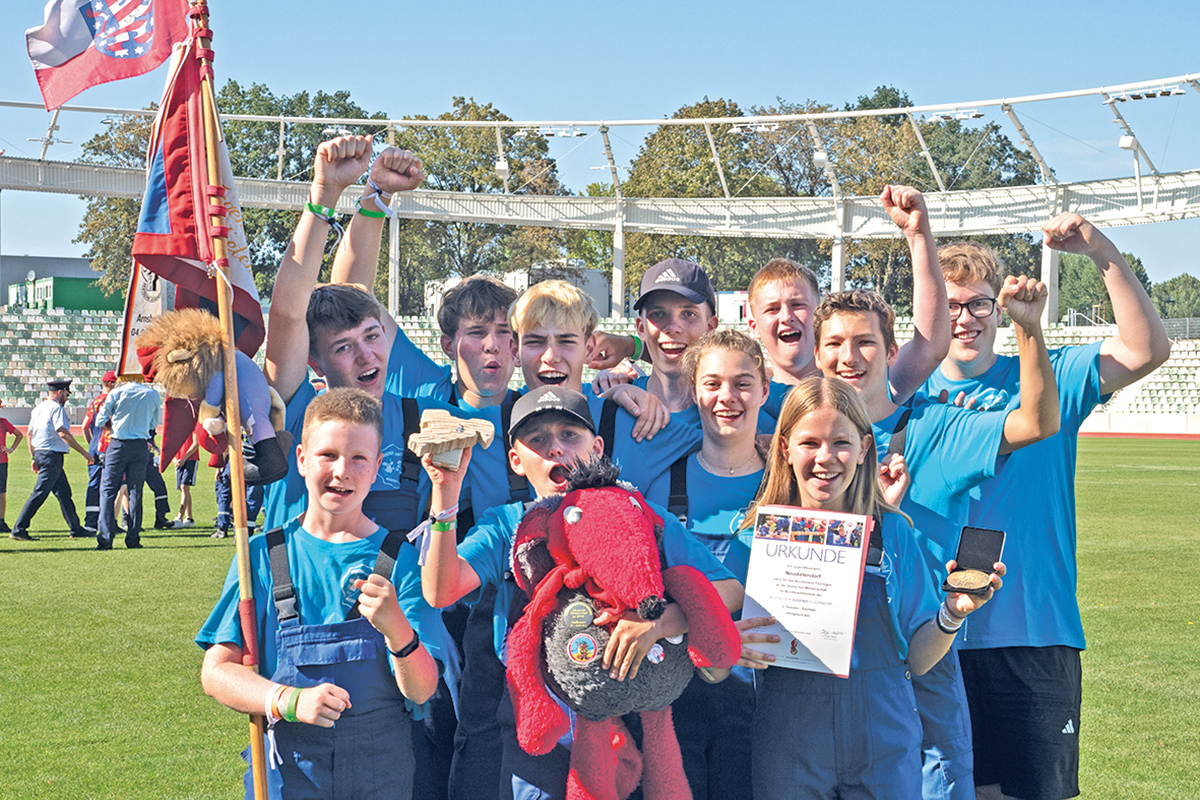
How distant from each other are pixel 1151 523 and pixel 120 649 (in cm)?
1354

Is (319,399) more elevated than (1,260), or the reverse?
(1,260)

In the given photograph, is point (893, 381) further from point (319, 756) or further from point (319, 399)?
point (319, 756)

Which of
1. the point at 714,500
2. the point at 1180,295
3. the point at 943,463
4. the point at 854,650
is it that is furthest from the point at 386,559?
the point at 1180,295

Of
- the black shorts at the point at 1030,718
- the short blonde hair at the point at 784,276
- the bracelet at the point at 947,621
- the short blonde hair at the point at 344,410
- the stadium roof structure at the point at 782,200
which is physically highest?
the stadium roof structure at the point at 782,200

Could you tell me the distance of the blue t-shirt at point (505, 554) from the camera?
3086 mm

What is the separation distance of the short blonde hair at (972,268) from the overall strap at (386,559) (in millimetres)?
2358

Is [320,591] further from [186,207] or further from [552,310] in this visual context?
[186,207]

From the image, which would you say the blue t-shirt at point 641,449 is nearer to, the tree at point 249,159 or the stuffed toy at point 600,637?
the stuffed toy at point 600,637

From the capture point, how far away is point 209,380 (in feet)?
11.7

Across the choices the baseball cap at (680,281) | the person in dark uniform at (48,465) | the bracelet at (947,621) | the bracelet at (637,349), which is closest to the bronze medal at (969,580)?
the bracelet at (947,621)

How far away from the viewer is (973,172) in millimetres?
68312

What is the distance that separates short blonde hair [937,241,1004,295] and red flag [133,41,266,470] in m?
2.71

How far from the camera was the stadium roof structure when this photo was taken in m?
34.0

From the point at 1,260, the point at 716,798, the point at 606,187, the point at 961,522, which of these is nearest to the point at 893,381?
the point at 961,522
